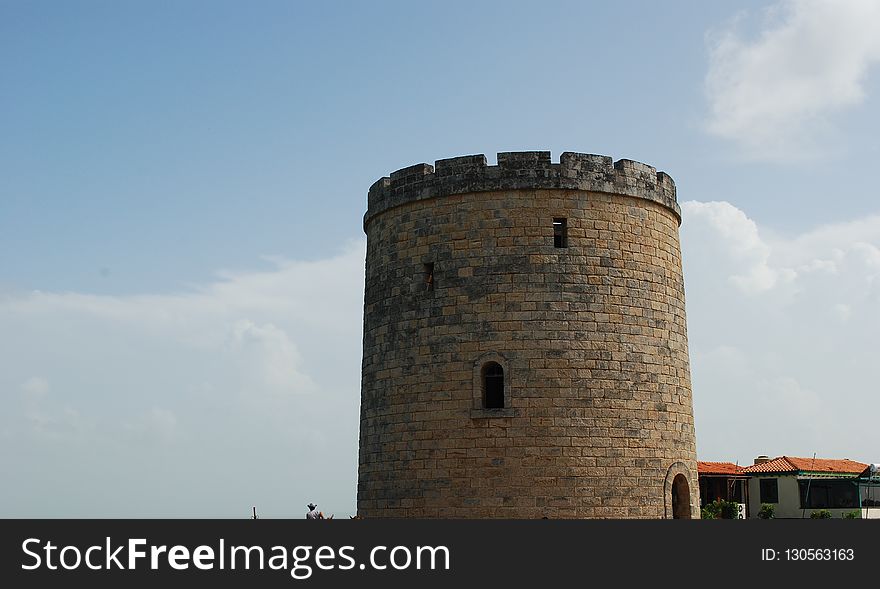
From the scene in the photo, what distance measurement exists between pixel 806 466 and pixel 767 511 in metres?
2.71

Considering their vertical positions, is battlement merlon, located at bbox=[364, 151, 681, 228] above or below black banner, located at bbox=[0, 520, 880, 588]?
above

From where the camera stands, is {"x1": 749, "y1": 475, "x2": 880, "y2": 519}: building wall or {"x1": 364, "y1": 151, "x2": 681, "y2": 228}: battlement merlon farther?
{"x1": 749, "y1": 475, "x2": 880, "y2": 519}: building wall

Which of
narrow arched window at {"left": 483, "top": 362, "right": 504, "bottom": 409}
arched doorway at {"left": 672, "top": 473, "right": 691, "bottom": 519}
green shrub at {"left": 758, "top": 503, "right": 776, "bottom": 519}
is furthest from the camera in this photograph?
green shrub at {"left": 758, "top": 503, "right": 776, "bottom": 519}

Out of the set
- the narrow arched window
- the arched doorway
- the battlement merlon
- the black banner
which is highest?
the battlement merlon

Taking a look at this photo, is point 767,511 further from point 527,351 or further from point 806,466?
point 527,351

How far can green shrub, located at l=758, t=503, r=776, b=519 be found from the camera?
34.3m

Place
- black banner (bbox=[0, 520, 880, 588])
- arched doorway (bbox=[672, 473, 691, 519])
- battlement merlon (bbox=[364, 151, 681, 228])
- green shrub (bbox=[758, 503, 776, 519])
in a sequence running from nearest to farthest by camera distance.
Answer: black banner (bbox=[0, 520, 880, 588]), battlement merlon (bbox=[364, 151, 681, 228]), arched doorway (bbox=[672, 473, 691, 519]), green shrub (bbox=[758, 503, 776, 519])

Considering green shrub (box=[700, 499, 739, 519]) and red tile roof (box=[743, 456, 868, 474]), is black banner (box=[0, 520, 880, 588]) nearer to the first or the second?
green shrub (box=[700, 499, 739, 519])

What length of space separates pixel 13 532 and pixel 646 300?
36.3ft

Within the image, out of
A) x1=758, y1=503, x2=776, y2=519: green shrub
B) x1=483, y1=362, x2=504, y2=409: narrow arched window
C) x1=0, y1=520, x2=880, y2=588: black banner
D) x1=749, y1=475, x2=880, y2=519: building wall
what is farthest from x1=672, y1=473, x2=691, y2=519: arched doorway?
x1=749, y1=475, x2=880, y2=519: building wall

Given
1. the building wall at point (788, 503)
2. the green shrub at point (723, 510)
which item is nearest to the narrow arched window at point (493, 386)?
the green shrub at point (723, 510)

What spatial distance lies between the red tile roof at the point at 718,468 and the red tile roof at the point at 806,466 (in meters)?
0.37

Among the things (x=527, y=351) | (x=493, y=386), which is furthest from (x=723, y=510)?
(x=527, y=351)

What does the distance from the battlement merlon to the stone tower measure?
0.03 metres
